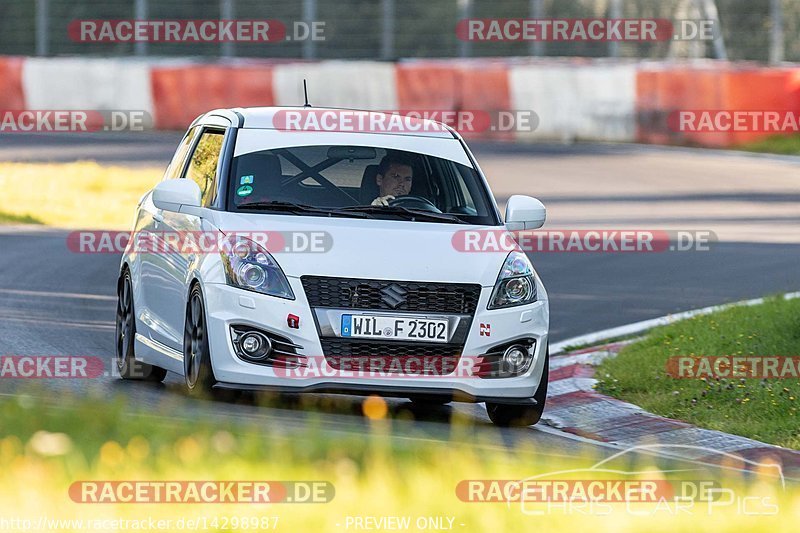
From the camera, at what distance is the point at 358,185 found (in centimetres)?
994

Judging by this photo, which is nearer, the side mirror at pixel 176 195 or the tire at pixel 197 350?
the tire at pixel 197 350

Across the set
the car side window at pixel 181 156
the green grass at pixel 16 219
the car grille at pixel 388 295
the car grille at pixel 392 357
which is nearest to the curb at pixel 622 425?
the car grille at pixel 392 357

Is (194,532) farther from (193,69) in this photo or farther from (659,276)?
(193,69)

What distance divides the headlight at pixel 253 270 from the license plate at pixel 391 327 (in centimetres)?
34

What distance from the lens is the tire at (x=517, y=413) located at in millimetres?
9399

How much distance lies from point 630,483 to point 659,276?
9902mm

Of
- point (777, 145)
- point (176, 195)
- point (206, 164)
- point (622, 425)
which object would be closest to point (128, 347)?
point (206, 164)

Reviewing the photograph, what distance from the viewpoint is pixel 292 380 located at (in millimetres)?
8773

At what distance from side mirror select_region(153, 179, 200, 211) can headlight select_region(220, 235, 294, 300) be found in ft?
1.92

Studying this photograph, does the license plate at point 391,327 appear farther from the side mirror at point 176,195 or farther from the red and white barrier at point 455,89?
the red and white barrier at point 455,89

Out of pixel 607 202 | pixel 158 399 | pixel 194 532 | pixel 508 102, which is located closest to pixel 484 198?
pixel 158 399

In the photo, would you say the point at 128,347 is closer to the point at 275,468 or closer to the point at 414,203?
the point at 414,203

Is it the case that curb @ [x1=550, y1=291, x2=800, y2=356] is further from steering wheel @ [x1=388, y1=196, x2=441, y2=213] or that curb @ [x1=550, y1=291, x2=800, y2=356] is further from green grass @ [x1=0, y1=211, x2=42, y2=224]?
green grass @ [x1=0, y1=211, x2=42, y2=224]

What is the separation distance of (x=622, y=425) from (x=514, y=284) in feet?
4.16
